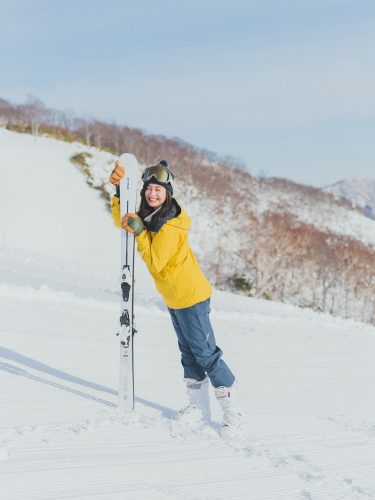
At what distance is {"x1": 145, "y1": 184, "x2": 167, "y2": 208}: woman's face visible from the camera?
12.7 ft

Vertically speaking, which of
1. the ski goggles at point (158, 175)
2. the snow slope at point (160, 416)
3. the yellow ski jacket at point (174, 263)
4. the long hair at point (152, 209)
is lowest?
the snow slope at point (160, 416)

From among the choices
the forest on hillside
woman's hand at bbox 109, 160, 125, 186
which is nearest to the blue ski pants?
woman's hand at bbox 109, 160, 125, 186

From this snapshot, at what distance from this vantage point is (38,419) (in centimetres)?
371

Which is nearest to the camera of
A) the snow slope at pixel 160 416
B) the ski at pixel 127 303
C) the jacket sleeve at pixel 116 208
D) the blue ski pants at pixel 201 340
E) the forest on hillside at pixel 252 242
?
the snow slope at pixel 160 416

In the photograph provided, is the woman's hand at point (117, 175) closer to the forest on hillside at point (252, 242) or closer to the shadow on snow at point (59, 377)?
the shadow on snow at point (59, 377)

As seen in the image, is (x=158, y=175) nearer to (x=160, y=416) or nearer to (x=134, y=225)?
(x=134, y=225)

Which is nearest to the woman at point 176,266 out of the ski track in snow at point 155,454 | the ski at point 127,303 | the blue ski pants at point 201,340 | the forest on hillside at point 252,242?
the blue ski pants at point 201,340

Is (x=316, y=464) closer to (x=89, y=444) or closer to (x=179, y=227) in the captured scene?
(x=89, y=444)

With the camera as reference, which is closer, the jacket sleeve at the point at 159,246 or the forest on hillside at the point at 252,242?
the jacket sleeve at the point at 159,246

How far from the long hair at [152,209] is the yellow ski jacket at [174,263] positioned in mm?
91

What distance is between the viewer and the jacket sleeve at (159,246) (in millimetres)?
3732

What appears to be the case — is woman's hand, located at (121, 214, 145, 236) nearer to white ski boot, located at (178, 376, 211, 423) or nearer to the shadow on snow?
white ski boot, located at (178, 376, 211, 423)

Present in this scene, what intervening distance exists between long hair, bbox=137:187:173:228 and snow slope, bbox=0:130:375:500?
1.64 metres

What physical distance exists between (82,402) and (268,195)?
364 ft
